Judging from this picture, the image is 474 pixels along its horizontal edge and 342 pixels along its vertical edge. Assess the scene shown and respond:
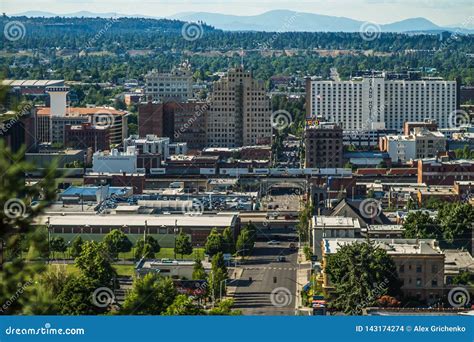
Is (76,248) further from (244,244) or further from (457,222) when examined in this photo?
(457,222)

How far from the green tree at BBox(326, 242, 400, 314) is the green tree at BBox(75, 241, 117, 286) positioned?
183 centimetres

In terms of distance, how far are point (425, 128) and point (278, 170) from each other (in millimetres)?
4667

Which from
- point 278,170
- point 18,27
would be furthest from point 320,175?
point 18,27

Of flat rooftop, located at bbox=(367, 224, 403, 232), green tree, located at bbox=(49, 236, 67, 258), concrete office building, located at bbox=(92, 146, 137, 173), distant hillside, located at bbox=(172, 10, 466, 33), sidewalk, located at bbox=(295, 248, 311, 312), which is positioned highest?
distant hillside, located at bbox=(172, 10, 466, 33)

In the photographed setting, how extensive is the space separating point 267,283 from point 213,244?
71.4 inches

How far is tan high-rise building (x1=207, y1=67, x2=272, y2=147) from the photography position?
25078 mm

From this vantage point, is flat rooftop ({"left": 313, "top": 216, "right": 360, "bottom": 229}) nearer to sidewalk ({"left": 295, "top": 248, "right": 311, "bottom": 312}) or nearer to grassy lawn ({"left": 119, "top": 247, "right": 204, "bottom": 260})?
sidewalk ({"left": 295, "top": 248, "right": 311, "bottom": 312})

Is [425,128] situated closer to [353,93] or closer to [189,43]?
[353,93]

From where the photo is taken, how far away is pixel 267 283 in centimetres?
1209

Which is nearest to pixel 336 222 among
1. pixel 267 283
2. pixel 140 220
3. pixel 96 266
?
pixel 267 283

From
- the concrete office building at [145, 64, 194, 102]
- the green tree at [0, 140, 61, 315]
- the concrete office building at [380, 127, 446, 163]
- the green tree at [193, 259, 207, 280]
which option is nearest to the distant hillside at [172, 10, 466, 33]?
the concrete office building at [145, 64, 194, 102]

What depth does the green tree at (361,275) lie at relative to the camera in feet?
32.5

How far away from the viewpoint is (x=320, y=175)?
67.6 feet

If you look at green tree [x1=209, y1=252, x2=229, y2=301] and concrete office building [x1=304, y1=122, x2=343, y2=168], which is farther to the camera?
concrete office building [x1=304, y1=122, x2=343, y2=168]
